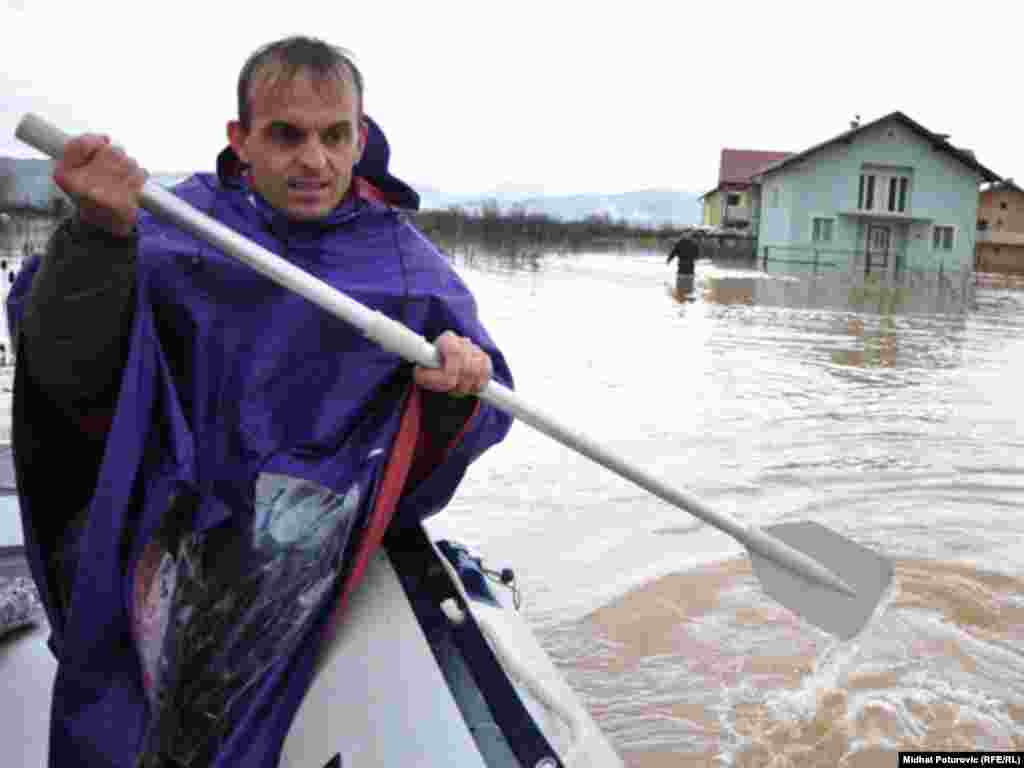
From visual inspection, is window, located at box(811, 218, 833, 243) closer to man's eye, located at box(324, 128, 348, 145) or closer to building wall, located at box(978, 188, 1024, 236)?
building wall, located at box(978, 188, 1024, 236)

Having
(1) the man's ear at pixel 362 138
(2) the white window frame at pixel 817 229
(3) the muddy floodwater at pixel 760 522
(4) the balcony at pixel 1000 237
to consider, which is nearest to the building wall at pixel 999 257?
(4) the balcony at pixel 1000 237

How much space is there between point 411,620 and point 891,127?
36.4m

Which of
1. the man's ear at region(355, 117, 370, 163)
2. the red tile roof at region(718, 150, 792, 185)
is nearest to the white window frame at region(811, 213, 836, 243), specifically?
the red tile roof at region(718, 150, 792, 185)

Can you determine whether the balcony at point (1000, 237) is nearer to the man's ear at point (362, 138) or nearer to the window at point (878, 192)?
the window at point (878, 192)

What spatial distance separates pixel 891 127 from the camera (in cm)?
3462

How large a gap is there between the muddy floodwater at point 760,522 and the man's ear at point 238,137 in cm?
99

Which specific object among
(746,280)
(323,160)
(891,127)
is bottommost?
(746,280)

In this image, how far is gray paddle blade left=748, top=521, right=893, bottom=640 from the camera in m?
2.64

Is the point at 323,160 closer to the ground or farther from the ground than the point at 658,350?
farther from the ground

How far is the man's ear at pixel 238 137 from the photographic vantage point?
1.92 meters

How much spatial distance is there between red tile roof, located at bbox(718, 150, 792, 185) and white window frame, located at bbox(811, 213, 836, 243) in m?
13.8

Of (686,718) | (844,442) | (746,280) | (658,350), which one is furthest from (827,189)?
(686,718)

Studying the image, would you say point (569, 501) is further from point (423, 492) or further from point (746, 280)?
point (746, 280)

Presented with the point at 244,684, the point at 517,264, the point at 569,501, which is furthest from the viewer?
the point at 517,264
